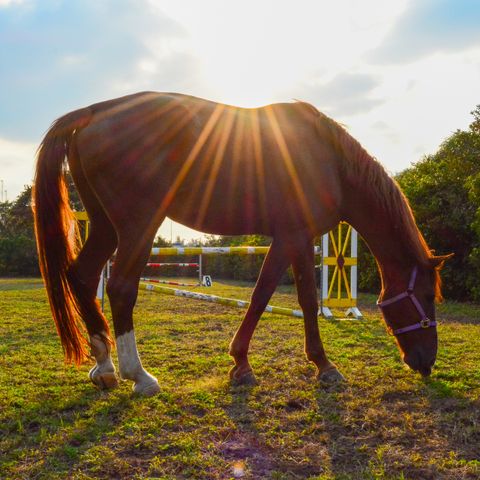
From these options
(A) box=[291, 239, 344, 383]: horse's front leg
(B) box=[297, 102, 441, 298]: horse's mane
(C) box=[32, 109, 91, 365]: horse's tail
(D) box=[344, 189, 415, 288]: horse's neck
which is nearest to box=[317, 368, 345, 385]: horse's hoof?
(A) box=[291, 239, 344, 383]: horse's front leg

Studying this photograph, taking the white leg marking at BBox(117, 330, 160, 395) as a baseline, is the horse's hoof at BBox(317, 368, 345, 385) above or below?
below

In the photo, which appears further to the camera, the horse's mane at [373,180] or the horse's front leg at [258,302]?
the horse's mane at [373,180]

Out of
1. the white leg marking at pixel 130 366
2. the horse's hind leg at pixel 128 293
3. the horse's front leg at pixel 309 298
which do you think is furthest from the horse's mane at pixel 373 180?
the white leg marking at pixel 130 366

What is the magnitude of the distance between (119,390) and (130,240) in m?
1.00

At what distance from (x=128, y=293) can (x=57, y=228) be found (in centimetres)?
69

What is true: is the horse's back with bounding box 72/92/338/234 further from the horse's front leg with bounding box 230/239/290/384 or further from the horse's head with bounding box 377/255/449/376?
the horse's head with bounding box 377/255/449/376

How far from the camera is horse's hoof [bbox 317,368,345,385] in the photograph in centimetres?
340

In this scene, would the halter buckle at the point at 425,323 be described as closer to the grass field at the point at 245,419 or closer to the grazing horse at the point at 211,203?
the grazing horse at the point at 211,203

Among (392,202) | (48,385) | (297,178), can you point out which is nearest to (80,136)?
(297,178)

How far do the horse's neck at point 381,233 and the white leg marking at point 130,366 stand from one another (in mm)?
1866

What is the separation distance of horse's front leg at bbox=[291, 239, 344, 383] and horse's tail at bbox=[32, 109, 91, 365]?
1556 millimetres

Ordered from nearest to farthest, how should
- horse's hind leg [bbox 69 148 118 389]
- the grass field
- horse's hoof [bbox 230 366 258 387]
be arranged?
the grass field
horse's hind leg [bbox 69 148 118 389]
horse's hoof [bbox 230 366 258 387]

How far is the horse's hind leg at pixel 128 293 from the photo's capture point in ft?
10.2

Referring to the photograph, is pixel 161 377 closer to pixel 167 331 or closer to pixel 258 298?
pixel 258 298
